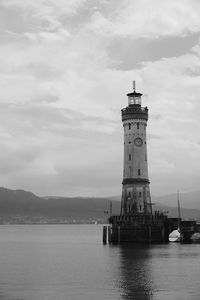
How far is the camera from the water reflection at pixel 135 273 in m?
50.6

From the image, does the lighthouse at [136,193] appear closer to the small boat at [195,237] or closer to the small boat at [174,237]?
the small boat at [174,237]

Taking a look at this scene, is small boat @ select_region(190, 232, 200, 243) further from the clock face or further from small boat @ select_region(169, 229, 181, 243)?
the clock face

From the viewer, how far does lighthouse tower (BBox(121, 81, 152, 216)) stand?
4026 inches

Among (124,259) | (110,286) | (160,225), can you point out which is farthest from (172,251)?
(110,286)

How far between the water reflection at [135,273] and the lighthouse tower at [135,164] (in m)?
9.99

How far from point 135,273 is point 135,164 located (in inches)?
1578

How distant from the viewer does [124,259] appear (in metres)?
78.3

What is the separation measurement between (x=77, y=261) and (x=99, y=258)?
144 inches

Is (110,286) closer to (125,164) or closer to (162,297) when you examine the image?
(162,297)

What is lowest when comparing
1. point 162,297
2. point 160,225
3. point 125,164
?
point 162,297

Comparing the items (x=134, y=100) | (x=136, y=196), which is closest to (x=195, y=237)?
(x=136, y=196)

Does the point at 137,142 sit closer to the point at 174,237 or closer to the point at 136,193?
the point at 136,193

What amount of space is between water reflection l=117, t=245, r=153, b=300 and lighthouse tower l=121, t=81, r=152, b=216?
9.99 metres

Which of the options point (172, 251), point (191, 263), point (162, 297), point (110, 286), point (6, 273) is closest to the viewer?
point (162, 297)
